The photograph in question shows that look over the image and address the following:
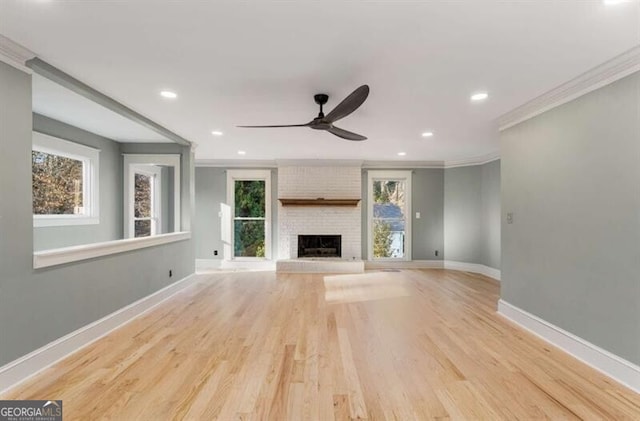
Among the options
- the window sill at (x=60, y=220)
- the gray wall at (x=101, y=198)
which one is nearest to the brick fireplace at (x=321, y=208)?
the gray wall at (x=101, y=198)

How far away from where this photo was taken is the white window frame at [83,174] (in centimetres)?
387

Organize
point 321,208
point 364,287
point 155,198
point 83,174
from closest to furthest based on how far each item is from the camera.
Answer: point 83,174, point 364,287, point 155,198, point 321,208

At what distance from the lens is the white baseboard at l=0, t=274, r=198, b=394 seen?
2135 millimetres

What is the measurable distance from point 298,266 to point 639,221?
205 inches

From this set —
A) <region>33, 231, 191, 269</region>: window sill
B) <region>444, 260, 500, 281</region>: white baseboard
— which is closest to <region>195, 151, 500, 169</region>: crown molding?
<region>444, 260, 500, 281</region>: white baseboard

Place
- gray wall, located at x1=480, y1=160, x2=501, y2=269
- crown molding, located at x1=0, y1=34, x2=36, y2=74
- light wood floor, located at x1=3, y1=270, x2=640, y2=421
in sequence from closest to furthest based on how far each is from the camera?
light wood floor, located at x1=3, y1=270, x2=640, y2=421, crown molding, located at x1=0, y1=34, x2=36, y2=74, gray wall, located at x1=480, y1=160, x2=501, y2=269

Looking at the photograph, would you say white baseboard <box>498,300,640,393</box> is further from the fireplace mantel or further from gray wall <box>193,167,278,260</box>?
gray wall <box>193,167,278,260</box>

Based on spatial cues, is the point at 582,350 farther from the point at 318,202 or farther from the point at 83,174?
the point at 83,174

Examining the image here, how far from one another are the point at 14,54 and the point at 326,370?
3.20 meters

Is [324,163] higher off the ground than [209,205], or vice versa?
[324,163]

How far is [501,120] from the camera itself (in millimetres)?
3727

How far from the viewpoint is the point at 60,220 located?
13.6ft

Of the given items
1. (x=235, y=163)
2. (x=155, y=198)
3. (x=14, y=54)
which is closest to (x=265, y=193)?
(x=235, y=163)

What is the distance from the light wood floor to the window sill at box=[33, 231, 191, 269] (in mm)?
817
